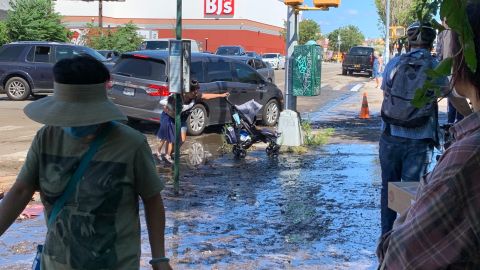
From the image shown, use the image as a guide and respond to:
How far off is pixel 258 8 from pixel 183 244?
242 feet

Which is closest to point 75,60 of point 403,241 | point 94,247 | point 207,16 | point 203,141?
point 94,247

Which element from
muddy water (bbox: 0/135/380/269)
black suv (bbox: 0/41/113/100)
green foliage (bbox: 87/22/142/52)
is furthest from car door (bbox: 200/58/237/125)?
green foliage (bbox: 87/22/142/52)

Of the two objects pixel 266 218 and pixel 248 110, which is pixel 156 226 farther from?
pixel 248 110

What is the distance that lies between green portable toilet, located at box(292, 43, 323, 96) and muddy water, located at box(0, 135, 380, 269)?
59.3 inches

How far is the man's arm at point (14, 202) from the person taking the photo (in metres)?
2.70

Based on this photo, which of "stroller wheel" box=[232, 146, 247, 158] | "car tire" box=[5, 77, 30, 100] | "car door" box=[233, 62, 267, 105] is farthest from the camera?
"car tire" box=[5, 77, 30, 100]

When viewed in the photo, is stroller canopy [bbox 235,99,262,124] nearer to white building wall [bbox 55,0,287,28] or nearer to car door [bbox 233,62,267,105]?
car door [bbox 233,62,267,105]

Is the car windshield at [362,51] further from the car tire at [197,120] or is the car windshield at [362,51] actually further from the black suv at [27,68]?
the car tire at [197,120]

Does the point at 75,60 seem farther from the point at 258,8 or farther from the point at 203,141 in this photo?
the point at 258,8

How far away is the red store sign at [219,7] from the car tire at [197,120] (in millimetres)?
55945

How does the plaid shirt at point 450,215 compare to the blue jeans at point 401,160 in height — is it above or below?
above

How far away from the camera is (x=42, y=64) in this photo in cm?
1978

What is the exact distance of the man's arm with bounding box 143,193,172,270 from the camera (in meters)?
2.75

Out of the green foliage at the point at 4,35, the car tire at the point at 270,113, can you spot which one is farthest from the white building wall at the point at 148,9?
the car tire at the point at 270,113
